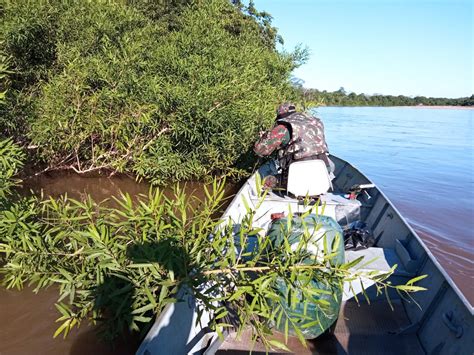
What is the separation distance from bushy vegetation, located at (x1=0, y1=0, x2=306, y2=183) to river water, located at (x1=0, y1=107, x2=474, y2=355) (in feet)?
1.88

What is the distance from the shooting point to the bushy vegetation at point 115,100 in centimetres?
592

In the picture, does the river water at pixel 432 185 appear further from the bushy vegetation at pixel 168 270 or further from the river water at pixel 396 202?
the bushy vegetation at pixel 168 270

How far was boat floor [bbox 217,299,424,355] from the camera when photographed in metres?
2.81

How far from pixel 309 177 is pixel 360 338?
2345 mm

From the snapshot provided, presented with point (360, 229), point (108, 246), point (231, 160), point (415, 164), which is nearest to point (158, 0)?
point (231, 160)

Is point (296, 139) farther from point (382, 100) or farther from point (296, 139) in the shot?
point (382, 100)

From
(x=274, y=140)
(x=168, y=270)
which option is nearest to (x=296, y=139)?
(x=274, y=140)

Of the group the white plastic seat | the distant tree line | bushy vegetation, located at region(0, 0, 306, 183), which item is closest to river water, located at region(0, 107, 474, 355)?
bushy vegetation, located at region(0, 0, 306, 183)

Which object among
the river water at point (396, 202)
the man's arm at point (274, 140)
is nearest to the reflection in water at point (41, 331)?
the river water at point (396, 202)

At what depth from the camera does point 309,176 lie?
4840mm

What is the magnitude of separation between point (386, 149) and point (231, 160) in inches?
494

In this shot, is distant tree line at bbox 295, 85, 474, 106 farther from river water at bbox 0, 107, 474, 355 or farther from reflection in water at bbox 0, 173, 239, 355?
reflection in water at bbox 0, 173, 239, 355

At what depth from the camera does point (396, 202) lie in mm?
9039

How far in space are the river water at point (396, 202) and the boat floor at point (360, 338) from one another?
3.44 ft
